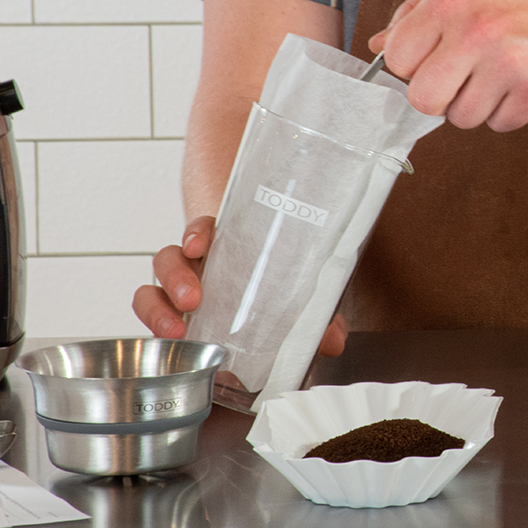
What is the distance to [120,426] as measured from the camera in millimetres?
312

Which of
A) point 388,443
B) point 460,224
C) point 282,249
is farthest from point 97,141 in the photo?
point 388,443

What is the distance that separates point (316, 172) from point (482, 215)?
53cm

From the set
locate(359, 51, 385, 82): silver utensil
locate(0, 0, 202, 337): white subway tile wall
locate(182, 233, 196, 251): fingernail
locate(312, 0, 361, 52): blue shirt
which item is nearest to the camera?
locate(359, 51, 385, 82): silver utensil

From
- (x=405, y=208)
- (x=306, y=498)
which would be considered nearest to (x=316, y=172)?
(x=306, y=498)

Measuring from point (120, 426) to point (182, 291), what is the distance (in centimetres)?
15

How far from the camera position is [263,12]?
851mm

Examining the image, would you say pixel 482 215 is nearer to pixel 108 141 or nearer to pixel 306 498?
pixel 306 498

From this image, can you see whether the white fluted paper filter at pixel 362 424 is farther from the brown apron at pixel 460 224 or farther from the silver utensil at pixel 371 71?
the brown apron at pixel 460 224

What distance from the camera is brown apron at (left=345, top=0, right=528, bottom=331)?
0.84 m

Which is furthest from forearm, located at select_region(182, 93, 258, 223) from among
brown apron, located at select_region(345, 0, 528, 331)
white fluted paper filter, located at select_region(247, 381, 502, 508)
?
white fluted paper filter, located at select_region(247, 381, 502, 508)

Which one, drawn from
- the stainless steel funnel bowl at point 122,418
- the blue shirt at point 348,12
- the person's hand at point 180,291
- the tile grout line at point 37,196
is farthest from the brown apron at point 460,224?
the tile grout line at point 37,196

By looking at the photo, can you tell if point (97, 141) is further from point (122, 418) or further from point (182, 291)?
point (122, 418)

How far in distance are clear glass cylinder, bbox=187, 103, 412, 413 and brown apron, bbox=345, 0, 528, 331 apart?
1.49ft

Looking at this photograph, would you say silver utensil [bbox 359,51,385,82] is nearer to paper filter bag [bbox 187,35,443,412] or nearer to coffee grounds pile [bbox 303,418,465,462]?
paper filter bag [bbox 187,35,443,412]
